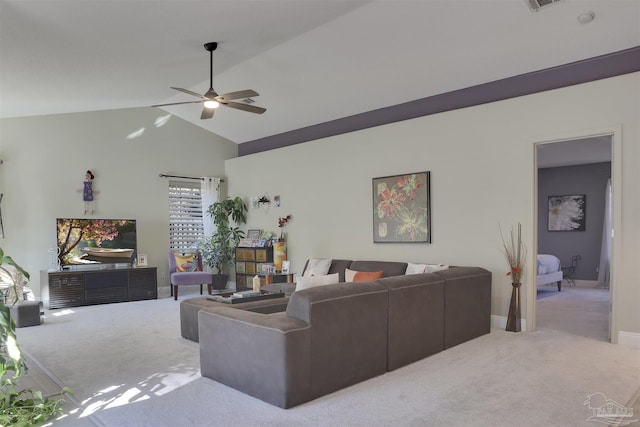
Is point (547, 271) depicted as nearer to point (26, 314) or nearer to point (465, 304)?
point (465, 304)

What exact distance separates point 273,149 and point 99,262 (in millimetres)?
3627

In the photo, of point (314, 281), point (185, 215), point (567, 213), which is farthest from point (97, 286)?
point (567, 213)

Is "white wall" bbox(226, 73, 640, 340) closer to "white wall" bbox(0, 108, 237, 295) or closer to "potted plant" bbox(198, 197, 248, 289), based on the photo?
"potted plant" bbox(198, 197, 248, 289)

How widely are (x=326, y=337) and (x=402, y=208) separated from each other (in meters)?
3.35

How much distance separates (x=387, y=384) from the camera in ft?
10.8

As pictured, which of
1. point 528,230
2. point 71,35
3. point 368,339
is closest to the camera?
point 368,339

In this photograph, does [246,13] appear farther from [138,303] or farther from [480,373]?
[138,303]

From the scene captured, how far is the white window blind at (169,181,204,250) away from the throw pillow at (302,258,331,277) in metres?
3.17

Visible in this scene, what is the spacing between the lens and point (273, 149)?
27.5ft

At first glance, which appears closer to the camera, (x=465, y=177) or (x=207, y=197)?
(x=465, y=177)

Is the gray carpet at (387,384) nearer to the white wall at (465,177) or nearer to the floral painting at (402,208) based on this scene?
the white wall at (465,177)

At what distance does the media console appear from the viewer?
6773 millimetres

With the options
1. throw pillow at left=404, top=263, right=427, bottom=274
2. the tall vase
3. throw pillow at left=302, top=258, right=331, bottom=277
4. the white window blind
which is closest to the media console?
the white window blind

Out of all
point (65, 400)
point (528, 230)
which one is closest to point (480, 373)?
point (528, 230)
